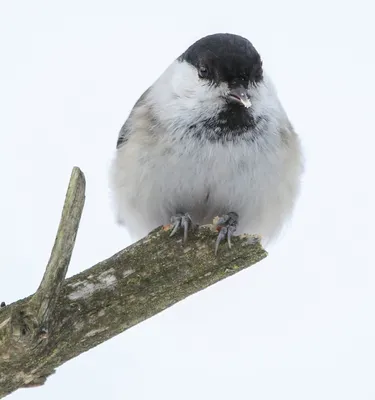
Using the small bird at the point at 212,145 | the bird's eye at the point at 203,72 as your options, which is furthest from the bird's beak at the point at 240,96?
the bird's eye at the point at 203,72

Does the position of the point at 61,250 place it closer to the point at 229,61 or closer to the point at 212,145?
the point at 212,145

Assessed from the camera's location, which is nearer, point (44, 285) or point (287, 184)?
point (44, 285)

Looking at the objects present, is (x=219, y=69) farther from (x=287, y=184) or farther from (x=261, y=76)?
(x=287, y=184)

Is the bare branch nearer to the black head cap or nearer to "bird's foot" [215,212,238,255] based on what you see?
"bird's foot" [215,212,238,255]

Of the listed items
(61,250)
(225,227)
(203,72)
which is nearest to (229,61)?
(203,72)

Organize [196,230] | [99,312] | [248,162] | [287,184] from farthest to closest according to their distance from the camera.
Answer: [287,184] < [248,162] < [196,230] < [99,312]

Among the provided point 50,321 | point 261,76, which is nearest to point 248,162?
point 261,76

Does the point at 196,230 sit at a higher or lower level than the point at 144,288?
higher

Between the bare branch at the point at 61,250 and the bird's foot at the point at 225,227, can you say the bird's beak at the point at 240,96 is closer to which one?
the bird's foot at the point at 225,227
